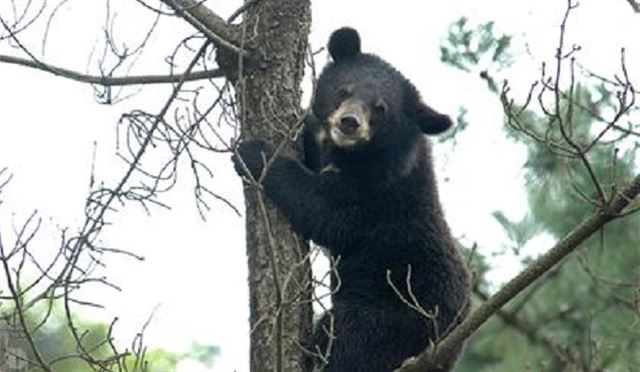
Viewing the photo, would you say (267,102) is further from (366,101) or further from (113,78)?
(366,101)

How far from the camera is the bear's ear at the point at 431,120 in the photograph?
25.4 feet

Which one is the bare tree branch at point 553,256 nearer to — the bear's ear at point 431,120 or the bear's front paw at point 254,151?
the bear's front paw at point 254,151

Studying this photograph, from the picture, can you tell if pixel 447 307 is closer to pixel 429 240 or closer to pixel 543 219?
pixel 429 240

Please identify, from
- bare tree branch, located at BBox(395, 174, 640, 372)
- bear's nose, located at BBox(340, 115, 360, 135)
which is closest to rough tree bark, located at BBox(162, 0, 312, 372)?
bear's nose, located at BBox(340, 115, 360, 135)

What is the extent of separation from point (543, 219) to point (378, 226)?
2287 millimetres

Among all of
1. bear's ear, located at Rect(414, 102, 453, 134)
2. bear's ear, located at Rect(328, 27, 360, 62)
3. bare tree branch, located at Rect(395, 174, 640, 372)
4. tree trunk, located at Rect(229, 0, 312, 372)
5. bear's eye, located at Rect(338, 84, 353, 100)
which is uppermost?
bear's ear, located at Rect(328, 27, 360, 62)

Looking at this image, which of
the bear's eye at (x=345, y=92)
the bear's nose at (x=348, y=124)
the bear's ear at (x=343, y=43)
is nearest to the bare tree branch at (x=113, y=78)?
the bear's nose at (x=348, y=124)

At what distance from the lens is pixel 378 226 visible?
731cm

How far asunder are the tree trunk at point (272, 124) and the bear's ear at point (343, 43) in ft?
3.74

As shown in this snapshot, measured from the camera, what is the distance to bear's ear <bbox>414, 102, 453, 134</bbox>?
7746 mm

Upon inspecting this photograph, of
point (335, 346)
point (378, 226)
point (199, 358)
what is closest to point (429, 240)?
point (378, 226)

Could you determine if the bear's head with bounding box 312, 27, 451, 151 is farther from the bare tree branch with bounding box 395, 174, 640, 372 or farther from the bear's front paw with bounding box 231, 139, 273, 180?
the bare tree branch with bounding box 395, 174, 640, 372

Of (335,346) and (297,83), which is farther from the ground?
(297,83)

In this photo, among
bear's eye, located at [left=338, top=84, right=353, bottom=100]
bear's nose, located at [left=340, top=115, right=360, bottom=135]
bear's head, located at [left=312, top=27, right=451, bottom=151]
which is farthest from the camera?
bear's eye, located at [left=338, top=84, right=353, bottom=100]
